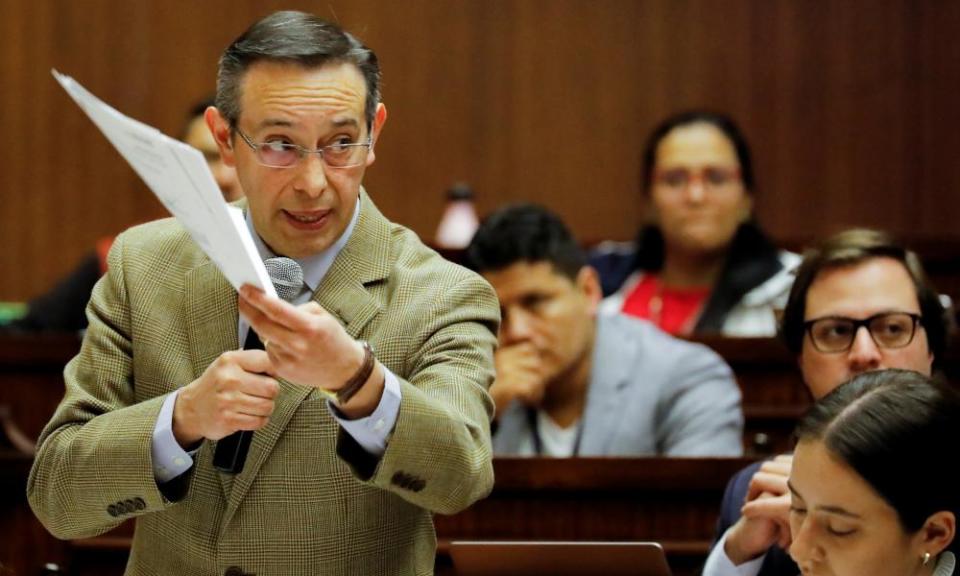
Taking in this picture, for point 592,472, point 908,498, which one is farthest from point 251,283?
point 592,472

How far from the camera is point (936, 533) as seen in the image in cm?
154

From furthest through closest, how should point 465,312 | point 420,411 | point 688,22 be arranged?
point 688,22 → point 465,312 → point 420,411

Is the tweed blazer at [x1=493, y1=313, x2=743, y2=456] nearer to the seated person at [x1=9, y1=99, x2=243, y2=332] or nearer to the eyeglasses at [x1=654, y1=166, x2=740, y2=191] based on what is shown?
the eyeglasses at [x1=654, y1=166, x2=740, y2=191]

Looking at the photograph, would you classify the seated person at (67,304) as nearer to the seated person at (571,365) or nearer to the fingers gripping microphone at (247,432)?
the seated person at (571,365)

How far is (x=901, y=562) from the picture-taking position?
5.00 feet

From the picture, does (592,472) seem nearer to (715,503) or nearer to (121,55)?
(715,503)

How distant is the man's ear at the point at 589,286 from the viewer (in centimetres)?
292

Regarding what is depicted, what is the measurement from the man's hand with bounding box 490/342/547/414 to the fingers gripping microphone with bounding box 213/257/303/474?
1.36 meters

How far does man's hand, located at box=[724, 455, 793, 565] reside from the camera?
1781 millimetres

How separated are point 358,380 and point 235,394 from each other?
109 millimetres

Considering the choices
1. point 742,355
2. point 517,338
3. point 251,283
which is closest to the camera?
Result: point 251,283

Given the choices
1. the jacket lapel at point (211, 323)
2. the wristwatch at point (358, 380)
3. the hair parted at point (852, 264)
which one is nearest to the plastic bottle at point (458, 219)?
the hair parted at point (852, 264)

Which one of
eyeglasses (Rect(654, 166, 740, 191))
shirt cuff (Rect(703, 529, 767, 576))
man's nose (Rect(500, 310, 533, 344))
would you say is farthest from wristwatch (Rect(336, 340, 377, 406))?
eyeglasses (Rect(654, 166, 740, 191))

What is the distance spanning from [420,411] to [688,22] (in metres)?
3.29
